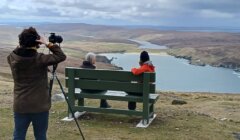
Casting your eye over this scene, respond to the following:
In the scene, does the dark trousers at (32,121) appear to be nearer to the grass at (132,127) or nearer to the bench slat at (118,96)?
the grass at (132,127)

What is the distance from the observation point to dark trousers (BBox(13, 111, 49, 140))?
23.5 ft

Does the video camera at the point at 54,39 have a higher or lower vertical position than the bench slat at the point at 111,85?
higher

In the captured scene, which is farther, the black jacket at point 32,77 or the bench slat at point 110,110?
the bench slat at point 110,110

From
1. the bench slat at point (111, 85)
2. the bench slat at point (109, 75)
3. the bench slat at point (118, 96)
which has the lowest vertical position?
the bench slat at point (118, 96)

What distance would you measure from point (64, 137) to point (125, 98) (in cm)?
192

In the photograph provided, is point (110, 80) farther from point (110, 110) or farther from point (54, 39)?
point (54, 39)

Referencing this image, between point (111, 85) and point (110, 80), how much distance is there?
0.46ft

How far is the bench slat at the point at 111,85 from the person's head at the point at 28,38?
4.62 metres

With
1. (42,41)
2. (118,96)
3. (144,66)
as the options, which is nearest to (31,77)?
(42,41)

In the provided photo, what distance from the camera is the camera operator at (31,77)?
707cm

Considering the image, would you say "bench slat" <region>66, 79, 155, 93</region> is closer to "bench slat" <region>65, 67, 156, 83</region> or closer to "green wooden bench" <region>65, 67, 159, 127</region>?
"green wooden bench" <region>65, 67, 159, 127</region>

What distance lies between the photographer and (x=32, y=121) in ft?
23.7

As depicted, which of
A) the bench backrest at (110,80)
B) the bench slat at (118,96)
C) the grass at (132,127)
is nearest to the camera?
the grass at (132,127)

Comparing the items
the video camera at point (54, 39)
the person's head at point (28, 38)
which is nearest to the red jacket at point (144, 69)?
the video camera at point (54, 39)
